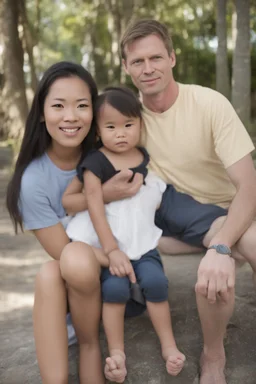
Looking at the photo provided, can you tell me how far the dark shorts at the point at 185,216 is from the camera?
281cm

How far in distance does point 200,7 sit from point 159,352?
22.3 meters

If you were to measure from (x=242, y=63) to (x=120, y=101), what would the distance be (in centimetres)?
617

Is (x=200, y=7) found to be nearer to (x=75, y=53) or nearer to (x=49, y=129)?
(x=49, y=129)

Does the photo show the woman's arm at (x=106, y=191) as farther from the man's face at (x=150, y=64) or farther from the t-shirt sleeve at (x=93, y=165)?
the man's face at (x=150, y=64)

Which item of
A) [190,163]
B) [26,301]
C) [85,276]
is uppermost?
[190,163]

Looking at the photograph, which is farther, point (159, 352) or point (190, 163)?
point (190, 163)

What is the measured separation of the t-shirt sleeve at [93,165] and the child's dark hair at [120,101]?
21cm

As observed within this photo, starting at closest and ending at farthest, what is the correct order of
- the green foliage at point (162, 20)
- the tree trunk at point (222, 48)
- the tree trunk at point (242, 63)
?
the tree trunk at point (242, 63) → the tree trunk at point (222, 48) → the green foliage at point (162, 20)

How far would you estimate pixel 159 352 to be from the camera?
2.76 metres

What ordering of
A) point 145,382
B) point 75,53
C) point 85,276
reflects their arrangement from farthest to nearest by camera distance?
point 75,53
point 145,382
point 85,276

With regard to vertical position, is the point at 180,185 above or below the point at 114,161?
below

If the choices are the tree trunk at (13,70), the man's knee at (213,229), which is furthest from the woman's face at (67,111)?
the tree trunk at (13,70)

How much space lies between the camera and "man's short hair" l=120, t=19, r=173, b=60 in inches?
113

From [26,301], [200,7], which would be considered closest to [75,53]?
[200,7]
